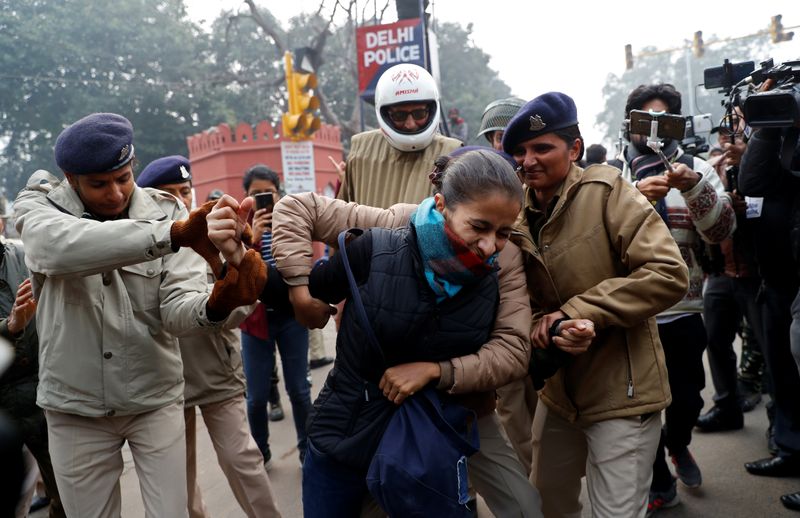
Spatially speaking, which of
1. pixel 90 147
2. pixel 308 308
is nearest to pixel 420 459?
pixel 308 308

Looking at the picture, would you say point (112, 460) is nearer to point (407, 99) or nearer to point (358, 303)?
point (358, 303)

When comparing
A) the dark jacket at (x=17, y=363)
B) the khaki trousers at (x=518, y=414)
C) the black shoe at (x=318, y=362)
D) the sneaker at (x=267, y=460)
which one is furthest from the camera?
the black shoe at (x=318, y=362)

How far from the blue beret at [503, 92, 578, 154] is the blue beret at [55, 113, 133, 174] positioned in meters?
1.41

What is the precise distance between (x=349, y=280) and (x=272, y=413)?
3.90m

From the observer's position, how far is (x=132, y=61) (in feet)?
98.3

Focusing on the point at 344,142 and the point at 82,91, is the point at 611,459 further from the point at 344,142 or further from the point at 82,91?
the point at 82,91

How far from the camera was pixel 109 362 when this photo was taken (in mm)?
2350

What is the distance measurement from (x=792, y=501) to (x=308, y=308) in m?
2.83

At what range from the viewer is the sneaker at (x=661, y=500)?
3.45 metres

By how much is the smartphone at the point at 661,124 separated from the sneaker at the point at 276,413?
386cm

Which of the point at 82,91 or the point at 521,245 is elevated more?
the point at 82,91

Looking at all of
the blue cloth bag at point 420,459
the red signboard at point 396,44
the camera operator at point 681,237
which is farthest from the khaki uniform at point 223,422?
the red signboard at point 396,44

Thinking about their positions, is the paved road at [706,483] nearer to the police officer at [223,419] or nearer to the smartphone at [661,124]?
the police officer at [223,419]

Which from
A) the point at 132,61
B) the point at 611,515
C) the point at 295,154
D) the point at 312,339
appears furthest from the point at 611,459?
the point at 132,61
